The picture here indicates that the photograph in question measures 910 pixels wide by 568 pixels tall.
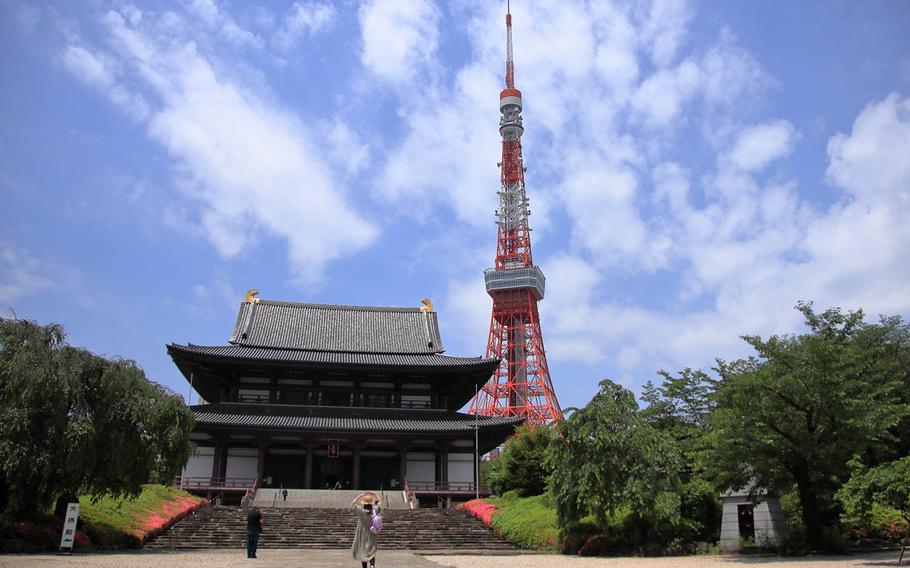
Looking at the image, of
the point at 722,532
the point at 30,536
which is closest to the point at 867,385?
the point at 722,532

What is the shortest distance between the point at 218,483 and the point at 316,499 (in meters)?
6.17

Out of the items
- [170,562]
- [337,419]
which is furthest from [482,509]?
[170,562]

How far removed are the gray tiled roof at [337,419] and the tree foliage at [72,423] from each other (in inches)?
513

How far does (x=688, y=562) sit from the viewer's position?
62.5ft

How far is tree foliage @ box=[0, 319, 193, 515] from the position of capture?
18.5m

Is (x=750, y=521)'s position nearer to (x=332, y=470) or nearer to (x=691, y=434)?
(x=691, y=434)

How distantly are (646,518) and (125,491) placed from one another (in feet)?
54.8

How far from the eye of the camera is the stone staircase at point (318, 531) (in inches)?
993

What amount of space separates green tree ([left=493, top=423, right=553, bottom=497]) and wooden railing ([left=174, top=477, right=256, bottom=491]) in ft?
43.2

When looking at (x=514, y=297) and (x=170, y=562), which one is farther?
(x=514, y=297)

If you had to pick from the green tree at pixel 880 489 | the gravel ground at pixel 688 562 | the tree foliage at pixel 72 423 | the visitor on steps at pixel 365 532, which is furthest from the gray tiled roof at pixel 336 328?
the visitor on steps at pixel 365 532

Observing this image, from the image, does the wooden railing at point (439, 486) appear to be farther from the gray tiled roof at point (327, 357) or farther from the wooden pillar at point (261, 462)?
the wooden pillar at point (261, 462)

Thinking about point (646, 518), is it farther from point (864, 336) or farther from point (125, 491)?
point (125, 491)

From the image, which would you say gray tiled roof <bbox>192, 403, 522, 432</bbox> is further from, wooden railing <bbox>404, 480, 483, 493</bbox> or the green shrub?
the green shrub
